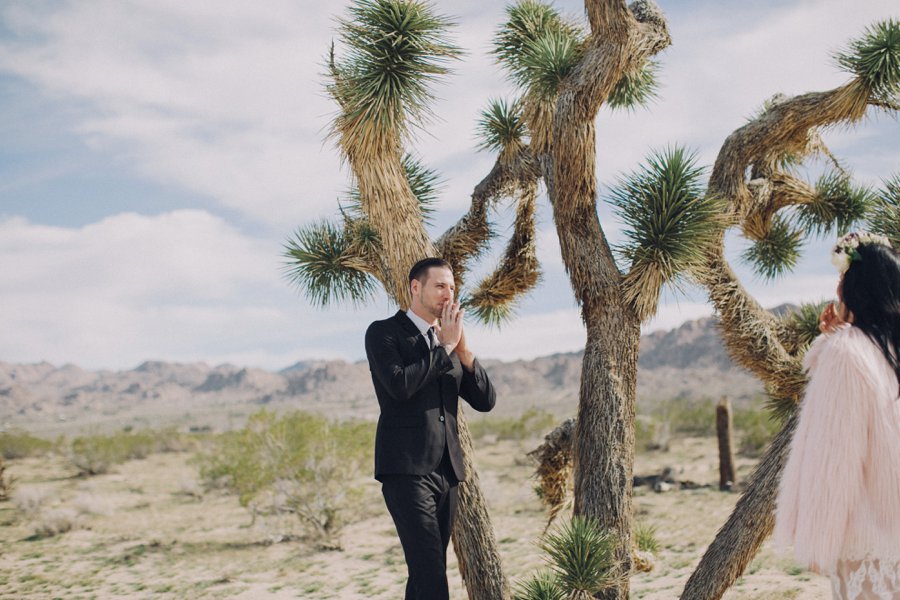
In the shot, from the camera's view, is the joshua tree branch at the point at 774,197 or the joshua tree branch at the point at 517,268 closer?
the joshua tree branch at the point at 517,268

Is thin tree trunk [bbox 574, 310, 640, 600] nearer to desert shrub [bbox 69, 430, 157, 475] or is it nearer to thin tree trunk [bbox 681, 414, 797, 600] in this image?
thin tree trunk [bbox 681, 414, 797, 600]

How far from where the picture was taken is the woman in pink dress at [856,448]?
2.41 m

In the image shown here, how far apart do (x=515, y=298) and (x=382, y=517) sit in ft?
23.7

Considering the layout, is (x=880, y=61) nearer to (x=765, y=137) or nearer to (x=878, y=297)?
(x=765, y=137)

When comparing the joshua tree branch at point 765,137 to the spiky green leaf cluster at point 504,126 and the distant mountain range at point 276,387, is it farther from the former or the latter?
the distant mountain range at point 276,387

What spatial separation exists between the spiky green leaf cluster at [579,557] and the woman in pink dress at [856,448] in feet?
6.13

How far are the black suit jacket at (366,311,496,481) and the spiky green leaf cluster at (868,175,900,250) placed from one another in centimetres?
379

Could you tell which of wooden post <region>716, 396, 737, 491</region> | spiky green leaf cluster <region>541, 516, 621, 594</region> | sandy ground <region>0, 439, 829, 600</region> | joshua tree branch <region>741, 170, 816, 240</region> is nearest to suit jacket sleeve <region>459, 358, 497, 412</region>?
spiky green leaf cluster <region>541, 516, 621, 594</region>

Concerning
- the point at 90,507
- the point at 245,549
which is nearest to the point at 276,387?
the point at 90,507

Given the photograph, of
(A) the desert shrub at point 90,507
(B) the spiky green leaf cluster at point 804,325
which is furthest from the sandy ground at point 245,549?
(B) the spiky green leaf cluster at point 804,325

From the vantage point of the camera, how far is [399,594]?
805cm

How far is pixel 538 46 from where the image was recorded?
18.3ft

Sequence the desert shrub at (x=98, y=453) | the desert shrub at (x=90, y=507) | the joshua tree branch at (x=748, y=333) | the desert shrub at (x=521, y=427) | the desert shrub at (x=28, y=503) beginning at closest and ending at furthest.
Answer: the joshua tree branch at (x=748, y=333) → the desert shrub at (x=28, y=503) → the desert shrub at (x=90, y=507) → the desert shrub at (x=98, y=453) → the desert shrub at (x=521, y=427)

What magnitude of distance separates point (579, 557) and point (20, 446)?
74.1ft
